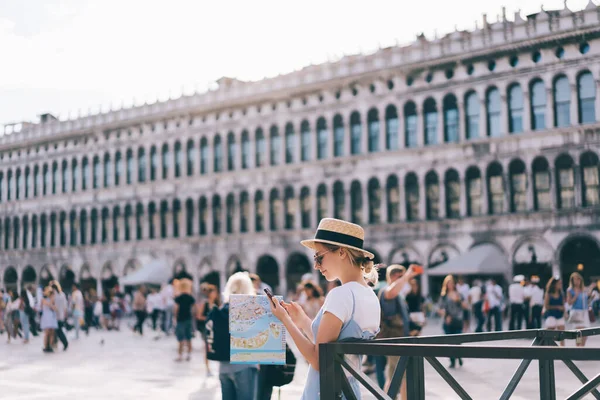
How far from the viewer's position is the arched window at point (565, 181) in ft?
114

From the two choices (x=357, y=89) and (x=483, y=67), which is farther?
(x=357, y=89)

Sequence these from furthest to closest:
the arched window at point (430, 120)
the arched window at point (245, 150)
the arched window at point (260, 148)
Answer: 1. the arched window at point (245, 150)
2. the arched window at point (260, 148)
3. the arched window at point (430, 120)

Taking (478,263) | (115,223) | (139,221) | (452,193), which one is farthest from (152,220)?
(478,263)

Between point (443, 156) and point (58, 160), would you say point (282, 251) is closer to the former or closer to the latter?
point (443, 156)

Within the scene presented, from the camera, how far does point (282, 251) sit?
42938 millimetres

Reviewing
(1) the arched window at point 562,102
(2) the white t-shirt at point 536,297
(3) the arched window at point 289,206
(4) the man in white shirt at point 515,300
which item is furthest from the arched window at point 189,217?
(2) the white t-shirt at point 536,297

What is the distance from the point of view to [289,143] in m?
43.7

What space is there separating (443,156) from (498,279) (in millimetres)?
6299

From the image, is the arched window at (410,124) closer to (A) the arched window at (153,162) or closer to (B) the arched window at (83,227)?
(A) the arched window at (153,162)

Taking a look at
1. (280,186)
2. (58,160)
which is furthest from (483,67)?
(58,160)

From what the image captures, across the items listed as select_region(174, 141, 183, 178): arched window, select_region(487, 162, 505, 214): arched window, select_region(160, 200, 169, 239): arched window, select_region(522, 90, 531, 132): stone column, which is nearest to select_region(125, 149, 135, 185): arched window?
select_region(160, 200, 169, 239): arched window

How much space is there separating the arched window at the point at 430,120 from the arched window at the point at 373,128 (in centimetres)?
270

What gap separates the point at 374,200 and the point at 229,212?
9394 millimetres

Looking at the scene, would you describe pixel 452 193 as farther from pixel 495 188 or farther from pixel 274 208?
pixel 274 208
